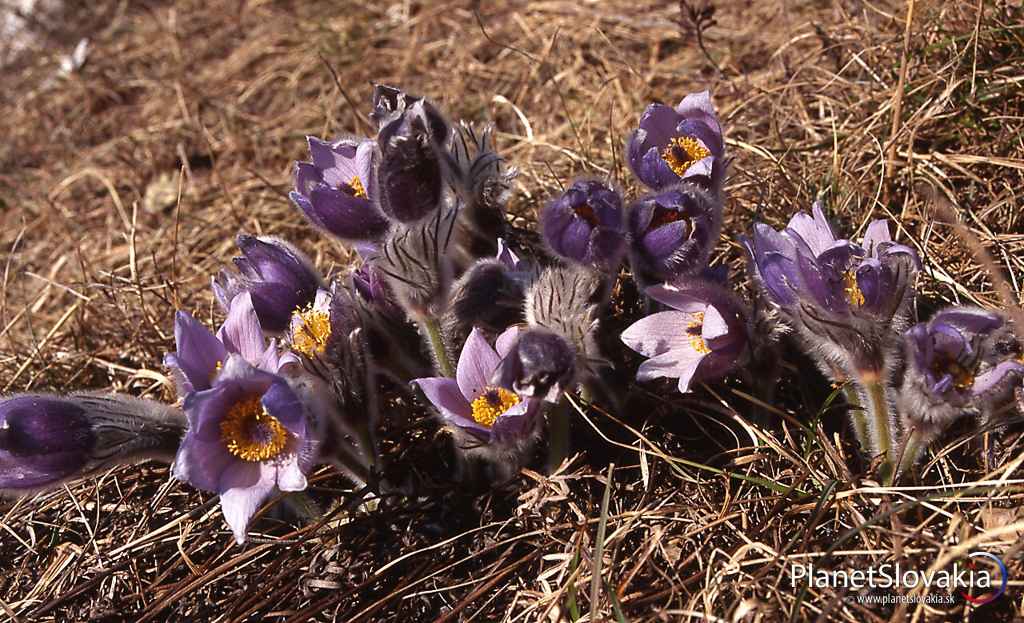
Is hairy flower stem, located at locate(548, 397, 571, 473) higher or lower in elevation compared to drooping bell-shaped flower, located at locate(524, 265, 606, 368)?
lower

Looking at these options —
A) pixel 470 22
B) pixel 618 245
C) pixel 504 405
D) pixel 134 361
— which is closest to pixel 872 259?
pixel 618 245

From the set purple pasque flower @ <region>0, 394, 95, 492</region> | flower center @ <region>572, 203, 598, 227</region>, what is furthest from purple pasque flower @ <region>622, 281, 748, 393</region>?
purple pasque flower @ <region>0, 394, 95, 492</region>

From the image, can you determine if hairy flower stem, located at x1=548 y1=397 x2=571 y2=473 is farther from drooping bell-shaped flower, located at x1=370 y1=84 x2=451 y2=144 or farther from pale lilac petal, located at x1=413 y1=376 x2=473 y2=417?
drooping bell-shaped flower, located at x1=370 y1=84 x2=451 y2=144

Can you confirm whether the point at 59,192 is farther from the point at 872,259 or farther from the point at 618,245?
the point at 872,259

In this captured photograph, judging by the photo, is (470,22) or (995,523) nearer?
(995,523)

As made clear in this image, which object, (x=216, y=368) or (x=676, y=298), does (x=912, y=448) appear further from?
(x=216, y=368)

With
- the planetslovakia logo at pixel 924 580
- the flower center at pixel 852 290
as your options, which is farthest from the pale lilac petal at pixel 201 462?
the flower center at pixel 852 290

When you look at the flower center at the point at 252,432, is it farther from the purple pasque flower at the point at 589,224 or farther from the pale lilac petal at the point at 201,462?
the purple pasque flower at the point at 589,224
